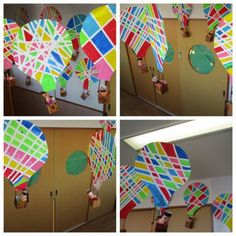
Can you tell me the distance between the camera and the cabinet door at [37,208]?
2.04 m

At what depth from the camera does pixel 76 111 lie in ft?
6.57

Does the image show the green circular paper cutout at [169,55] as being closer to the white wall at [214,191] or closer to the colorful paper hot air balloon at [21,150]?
the white wall at [214,191]

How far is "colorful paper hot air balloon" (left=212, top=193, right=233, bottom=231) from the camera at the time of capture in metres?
1.91

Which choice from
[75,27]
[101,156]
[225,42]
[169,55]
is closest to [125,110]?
[101,156]

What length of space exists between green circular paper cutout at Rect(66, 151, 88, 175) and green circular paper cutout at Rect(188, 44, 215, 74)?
76 centimetres

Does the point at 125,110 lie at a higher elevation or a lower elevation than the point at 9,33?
lower

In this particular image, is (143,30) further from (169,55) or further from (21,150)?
(21,150)

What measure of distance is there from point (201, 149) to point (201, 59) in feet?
1.52

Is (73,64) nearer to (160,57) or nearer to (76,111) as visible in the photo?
(76,111)

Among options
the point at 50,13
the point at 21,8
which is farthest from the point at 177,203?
the point at 21,8

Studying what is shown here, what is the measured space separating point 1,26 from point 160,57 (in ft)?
2.52

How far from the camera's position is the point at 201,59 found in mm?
1897

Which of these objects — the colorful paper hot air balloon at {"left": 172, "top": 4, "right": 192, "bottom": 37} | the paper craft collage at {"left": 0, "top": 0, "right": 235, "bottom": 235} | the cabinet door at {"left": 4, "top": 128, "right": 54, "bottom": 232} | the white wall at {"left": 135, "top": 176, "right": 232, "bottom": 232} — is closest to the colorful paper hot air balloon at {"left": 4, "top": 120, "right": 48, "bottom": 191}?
the paper craft collage at {"left": 0, "top": 0, "right": 235, "bottom": 235}

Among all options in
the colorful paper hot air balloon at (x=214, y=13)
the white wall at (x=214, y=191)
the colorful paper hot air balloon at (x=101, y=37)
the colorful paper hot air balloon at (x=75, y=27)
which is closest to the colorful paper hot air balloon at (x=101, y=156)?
the white wall at (x=214, y=191)
